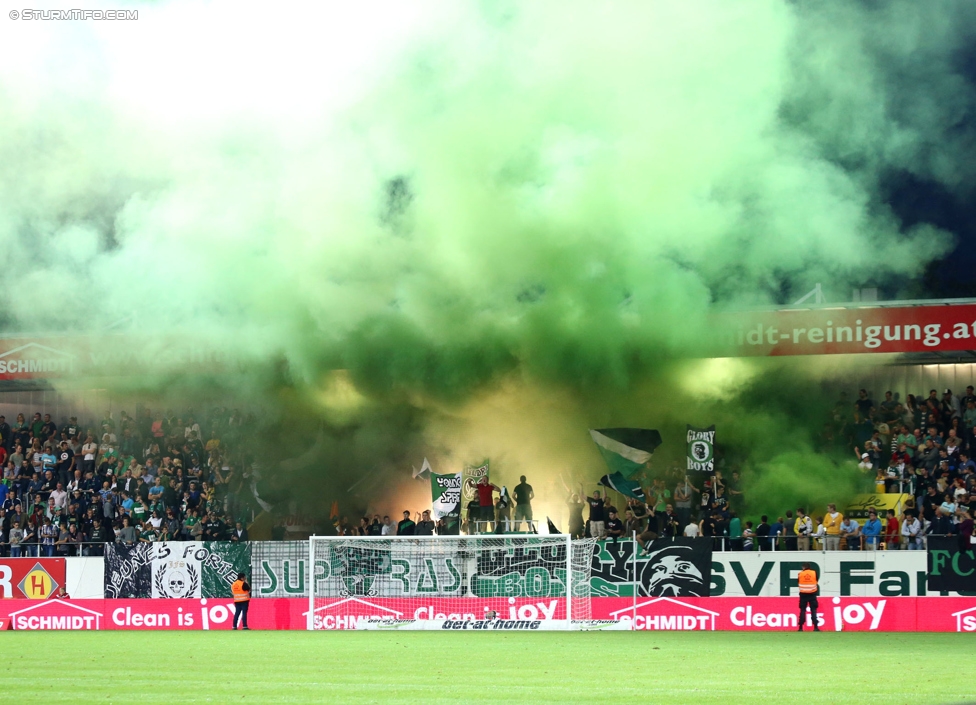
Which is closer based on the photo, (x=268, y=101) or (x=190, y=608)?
(x=190, y=608)

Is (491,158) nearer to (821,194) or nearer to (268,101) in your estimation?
(268,101)

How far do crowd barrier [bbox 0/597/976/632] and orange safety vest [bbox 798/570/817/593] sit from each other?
0.79 m

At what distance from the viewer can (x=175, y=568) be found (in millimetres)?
22172

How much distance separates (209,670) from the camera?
1262 centimetres

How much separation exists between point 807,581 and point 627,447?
31.0ft

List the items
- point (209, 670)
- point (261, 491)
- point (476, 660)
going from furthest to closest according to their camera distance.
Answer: point (261, 491)
point (476, 660)
point (209, 670)

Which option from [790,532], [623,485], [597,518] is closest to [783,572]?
[790,532]

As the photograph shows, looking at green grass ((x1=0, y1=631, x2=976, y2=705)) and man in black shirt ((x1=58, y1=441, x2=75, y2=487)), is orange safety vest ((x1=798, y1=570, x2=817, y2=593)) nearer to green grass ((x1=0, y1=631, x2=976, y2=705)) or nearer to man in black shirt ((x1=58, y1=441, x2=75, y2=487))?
green grass ((x1=0, y1=631, x2=976, y2=705))

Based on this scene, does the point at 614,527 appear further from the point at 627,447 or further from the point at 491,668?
the point at 491,668

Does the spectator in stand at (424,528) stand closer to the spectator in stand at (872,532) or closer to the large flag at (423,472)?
the large flag at (423,472)

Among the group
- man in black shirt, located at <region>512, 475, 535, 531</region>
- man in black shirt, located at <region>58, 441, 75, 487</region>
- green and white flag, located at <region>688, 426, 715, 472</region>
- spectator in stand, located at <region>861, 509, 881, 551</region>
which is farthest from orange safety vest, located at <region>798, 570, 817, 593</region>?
man in black shirt, located at <region>58, 441, 75, 487</region>

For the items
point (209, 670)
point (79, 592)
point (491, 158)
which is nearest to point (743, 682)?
point (209, 670)

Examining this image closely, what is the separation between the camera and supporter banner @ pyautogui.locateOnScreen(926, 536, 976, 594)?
1938 centimetres

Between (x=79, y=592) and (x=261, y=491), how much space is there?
755cm
